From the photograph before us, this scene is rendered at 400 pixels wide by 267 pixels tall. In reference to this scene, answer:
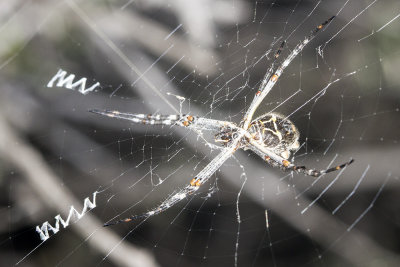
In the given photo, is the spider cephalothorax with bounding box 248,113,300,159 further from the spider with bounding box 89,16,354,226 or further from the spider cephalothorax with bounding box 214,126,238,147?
the spider cephalothorax with bounding box 214,126,238,147

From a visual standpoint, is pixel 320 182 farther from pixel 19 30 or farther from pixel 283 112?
pixel 19 30

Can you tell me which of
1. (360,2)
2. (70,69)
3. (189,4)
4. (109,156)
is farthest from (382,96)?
(70,69)

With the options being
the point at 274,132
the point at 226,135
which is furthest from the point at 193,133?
the point at 274,132

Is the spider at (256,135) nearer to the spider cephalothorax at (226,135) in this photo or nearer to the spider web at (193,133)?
the spider cephalothorax at (226,135)

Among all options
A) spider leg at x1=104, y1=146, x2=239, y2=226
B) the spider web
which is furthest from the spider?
the spider web

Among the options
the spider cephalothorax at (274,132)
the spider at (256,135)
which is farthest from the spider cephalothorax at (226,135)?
the spider cephalothorax at (274,132)

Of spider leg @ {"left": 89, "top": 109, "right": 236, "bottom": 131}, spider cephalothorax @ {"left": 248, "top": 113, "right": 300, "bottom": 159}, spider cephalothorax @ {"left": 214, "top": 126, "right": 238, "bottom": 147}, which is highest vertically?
spider leg @ {"left": 89, "top": 109, "right": 236, "bottom": 131}
